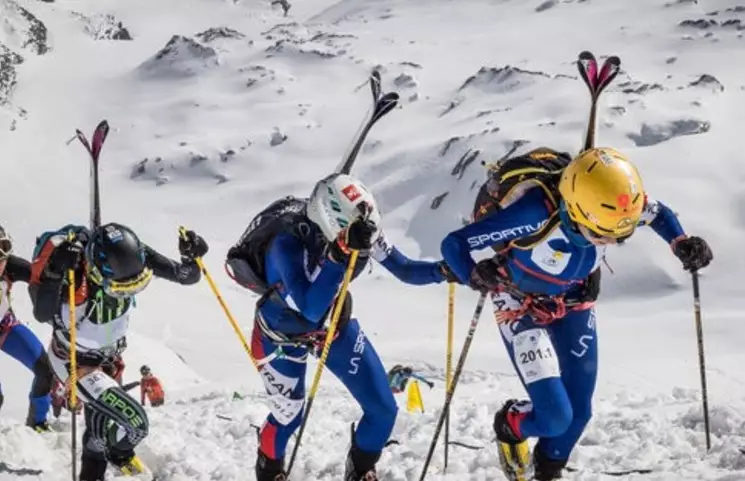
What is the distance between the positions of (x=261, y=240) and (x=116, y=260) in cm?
143

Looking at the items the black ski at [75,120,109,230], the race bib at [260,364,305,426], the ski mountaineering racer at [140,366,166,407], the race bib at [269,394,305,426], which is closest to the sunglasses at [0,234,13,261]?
the black ski at [75,120,109,230]

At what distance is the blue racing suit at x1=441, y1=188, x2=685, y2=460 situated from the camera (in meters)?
6.82

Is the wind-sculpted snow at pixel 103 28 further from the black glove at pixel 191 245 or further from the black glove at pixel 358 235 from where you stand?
the black glove at pixel 358 235

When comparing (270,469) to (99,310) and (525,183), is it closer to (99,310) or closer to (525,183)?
(99,310)

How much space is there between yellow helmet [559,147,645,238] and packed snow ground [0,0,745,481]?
198cm

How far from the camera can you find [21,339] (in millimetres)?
9406

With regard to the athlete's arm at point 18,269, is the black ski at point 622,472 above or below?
below

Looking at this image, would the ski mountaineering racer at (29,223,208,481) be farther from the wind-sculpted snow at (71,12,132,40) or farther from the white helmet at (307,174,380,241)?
the wind-sculpted snow at (71,12,132,40)

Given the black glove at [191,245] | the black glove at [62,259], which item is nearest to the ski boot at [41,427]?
the black glove at [62,259]

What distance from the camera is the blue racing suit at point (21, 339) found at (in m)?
8.87

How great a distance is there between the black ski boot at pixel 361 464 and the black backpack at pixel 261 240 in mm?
1531

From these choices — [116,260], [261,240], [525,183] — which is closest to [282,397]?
[261,240]

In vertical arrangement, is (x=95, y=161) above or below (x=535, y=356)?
above

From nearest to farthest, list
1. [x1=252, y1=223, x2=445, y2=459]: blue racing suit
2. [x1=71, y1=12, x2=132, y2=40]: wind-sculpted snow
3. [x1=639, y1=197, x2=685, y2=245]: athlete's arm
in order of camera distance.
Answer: [x1=252, y1=223, x2=445, y2=459]: blue racing suit → [x1=639, y1=197, x2=685, y2=245]: athlete's arm → [x1=71, y1=12, x2=132, y2=40]: wind-sculpted snow
